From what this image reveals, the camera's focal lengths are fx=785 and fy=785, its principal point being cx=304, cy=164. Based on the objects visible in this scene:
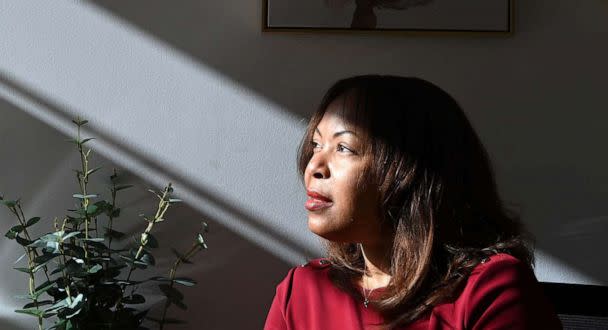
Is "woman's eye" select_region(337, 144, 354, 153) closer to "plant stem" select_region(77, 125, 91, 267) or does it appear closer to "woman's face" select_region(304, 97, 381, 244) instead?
"woman's face" select_region(304, 97, 381, 244)

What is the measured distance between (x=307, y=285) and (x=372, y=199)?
0.27 metres

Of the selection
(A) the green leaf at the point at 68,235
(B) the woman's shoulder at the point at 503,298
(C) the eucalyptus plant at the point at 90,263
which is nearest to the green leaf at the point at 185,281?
(C) the eucalyptus plant at the point at 90,263

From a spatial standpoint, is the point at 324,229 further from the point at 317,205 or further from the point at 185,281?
the point at 185,281

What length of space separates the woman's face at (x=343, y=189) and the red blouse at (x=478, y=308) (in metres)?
0.15

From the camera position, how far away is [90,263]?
6.65 feet

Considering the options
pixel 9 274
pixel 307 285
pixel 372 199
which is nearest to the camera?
pixel 372 199

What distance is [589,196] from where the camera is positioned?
2314 millimetres

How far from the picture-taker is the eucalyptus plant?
2.00m

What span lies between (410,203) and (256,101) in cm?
100

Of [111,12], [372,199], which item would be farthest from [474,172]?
[111,12]

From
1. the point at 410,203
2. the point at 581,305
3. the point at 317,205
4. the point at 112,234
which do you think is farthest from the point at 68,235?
the point at 581,305

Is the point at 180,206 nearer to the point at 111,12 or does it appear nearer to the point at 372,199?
the point at 111,12

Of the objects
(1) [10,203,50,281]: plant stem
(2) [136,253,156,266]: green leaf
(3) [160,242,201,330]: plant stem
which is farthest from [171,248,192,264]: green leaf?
(1) [10,203,50,281]: plant stem

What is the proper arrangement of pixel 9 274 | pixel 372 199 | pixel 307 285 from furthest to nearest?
1. pixel 9 274
2. pixel 307 285
3. pixel 372 199
